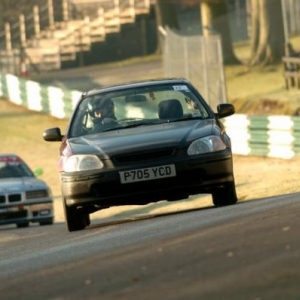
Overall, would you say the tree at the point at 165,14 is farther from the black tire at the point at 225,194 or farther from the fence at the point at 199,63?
the black tire at the point at 225,194

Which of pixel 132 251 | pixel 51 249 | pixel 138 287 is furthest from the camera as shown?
pixel 51 249

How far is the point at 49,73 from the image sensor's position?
63688 millimetres

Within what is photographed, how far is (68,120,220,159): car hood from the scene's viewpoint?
15.4 metres

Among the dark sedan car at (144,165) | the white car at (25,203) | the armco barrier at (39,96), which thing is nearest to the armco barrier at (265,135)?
the white car at (25,203)

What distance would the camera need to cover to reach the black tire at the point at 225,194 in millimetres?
16109

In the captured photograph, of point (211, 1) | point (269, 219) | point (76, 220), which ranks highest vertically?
point (269, 219)

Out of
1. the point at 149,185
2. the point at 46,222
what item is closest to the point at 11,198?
the point at 46,222

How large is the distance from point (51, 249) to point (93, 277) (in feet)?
11.5

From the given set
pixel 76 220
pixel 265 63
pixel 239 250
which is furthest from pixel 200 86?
pixel 239 250

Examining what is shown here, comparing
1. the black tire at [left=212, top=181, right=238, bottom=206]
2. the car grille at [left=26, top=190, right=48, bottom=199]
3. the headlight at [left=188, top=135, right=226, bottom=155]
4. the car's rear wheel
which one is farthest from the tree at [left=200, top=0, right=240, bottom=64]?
the headlight at [left=188, top=135, right=226, bottom=155]

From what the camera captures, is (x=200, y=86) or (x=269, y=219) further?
(x=200, y=86)

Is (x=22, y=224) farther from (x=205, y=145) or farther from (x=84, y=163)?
(x=205, y=145)

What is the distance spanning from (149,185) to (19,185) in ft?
29.5

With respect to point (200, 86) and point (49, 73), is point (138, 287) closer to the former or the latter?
point (200, 86)
